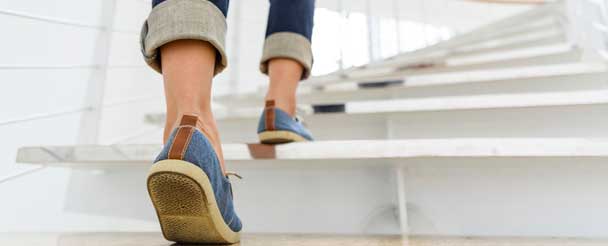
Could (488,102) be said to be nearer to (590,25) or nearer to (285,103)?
(285,103)

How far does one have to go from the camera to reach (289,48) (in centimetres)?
67

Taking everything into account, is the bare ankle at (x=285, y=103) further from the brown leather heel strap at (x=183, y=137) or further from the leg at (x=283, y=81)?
the brown leather heel strap at (x=183, y=137)

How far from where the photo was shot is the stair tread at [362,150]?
1.91ft

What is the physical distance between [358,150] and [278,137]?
0.47 feet

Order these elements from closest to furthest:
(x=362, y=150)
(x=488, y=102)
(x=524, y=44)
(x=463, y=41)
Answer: (x=362, y=150), (x=488, y=102), (x=524, y=44), (x=463, y=41)

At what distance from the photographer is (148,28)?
0.43 meters

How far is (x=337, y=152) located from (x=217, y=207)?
0.95 feet

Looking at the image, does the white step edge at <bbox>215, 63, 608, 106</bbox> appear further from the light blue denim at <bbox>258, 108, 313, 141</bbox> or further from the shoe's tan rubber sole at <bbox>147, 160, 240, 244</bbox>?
the shoe's tan rubber sole at <bbox>147, 160, 240, 244</bbox>

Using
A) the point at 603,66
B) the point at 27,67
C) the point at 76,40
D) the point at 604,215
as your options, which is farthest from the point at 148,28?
the point at 603,66

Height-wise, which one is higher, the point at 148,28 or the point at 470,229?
the point at 148,28

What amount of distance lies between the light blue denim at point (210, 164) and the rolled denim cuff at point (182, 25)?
0.11 metres

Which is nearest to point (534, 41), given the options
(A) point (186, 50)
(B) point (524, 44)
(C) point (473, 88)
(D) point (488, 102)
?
(B) point (524, 44)

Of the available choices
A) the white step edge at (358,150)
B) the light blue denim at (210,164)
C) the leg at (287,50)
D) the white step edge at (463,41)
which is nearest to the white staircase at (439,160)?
the white step edge at (358,150)

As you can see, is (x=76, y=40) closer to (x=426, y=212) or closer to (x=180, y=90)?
(x=180, y=90)
